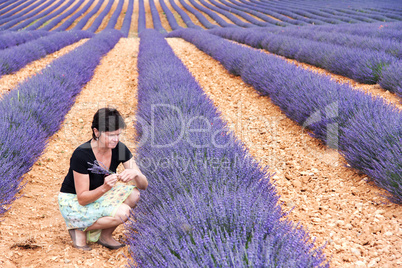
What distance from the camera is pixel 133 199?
2.06 m

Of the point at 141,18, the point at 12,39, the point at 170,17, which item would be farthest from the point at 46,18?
the point at 12,39

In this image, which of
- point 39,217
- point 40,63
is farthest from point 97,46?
point 39,217

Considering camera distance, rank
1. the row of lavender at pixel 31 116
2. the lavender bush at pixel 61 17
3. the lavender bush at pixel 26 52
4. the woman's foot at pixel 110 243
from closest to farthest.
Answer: the woman's foot at pixel 110 243 → the row of lavender at pixel 31 116 → the lavender bush at pixel 26 52 → the lavender bush at pixel 61 17

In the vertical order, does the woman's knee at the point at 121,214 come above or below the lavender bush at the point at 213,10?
below

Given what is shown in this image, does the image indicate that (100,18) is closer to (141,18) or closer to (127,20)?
(127,20)

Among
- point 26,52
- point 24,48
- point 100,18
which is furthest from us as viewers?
point 100,18

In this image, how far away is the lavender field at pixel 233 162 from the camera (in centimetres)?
144

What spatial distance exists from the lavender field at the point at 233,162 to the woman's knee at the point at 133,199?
90 mm

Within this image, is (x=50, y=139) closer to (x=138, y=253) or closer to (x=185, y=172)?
Result: (x=185, y=172)

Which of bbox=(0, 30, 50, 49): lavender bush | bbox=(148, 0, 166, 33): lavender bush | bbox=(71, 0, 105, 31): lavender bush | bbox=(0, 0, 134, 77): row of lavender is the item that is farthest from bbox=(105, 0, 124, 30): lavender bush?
bbox=(0, 30, 50, 49): lavender bush

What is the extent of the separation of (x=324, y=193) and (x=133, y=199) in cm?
144

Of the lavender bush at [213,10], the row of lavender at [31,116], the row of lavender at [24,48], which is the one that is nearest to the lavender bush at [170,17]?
the lavender bush at [213,10]

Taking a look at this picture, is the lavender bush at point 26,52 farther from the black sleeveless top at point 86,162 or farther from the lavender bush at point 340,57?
the lavender bush at point 340,57

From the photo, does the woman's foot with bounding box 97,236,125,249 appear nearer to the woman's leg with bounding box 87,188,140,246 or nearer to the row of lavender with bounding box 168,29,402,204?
the woman's leg with bounding box 87,188,140,246
